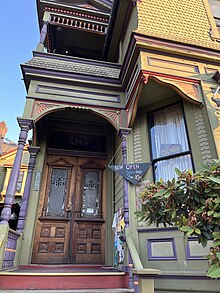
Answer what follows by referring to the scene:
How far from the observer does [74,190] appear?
17.6 ft

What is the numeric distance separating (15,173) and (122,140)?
216 centimetres

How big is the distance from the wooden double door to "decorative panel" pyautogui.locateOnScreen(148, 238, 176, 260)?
179cm

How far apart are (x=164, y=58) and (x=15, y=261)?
185 inches

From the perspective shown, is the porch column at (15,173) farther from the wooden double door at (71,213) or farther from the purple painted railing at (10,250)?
the wooden double door at (71,213)

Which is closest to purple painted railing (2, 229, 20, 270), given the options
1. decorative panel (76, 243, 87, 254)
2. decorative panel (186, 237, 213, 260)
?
decorative panel (76, 243, 87, 254)

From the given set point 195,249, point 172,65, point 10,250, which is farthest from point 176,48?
point 10,250

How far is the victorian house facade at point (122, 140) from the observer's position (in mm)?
3543

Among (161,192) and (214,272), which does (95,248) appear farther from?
(214,272)

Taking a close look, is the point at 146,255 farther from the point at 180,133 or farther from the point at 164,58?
the point at 164,58

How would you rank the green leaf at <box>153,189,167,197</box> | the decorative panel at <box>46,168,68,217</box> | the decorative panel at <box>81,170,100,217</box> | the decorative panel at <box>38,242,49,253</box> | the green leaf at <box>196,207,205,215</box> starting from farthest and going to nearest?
1. the decorative panel at <box>81,170,100,217</box>
2. the decorative panel at <box>46,168,68,217</box>
3. the decorative panel at <box>38,242,49,253</box>
4. the green leaf at <box>153,189,167,197</box>
5. the green leaf at <box>196,207,205,215</box>

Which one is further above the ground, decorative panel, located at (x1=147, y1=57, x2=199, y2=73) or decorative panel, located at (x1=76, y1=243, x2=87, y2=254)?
decorative panel, located at (x1=147, y1=57, x2=199, y2=73)

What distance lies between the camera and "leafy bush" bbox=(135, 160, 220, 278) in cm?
176

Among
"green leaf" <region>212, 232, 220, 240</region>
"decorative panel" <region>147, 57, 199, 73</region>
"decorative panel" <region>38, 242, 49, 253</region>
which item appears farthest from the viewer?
"decorative panel" <region>38, 242, 49, 253</region>

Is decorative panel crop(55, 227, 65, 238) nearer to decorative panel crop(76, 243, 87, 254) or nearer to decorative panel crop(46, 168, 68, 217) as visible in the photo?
decorative panel crop(46, 168, 68, 217)
